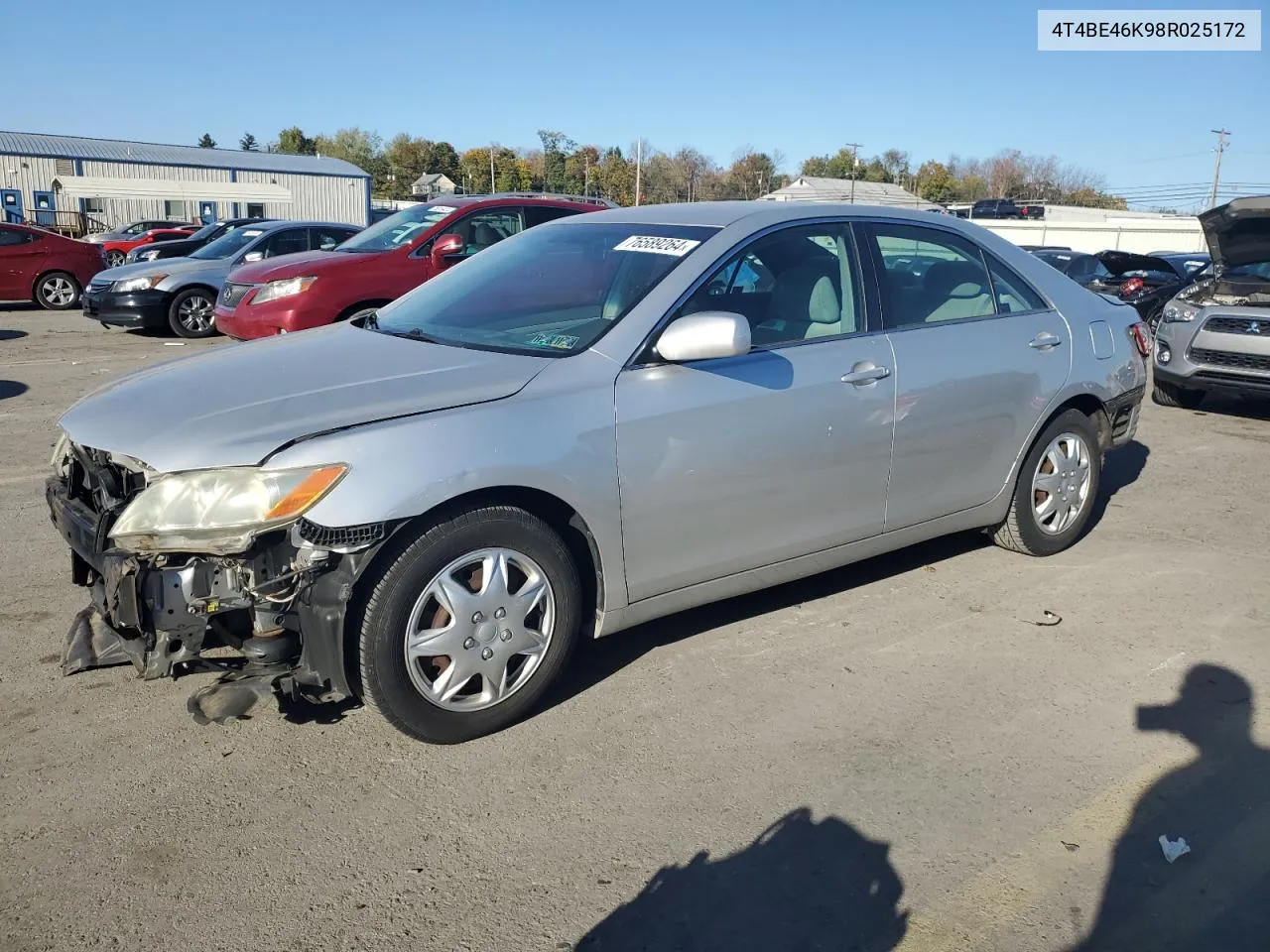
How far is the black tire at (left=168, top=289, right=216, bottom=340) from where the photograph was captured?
13359 millimetres

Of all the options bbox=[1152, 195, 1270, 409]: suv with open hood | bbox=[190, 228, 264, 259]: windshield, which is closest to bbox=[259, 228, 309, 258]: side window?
bbox=[190, 228, 264, 259]: windshield

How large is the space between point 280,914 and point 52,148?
63769 mm

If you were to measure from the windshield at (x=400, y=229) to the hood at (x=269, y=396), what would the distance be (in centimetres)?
623

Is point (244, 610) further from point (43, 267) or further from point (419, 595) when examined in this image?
point (43, 267)

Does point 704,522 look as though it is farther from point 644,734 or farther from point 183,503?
point 183,503

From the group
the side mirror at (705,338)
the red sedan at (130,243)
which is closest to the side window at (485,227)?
the side mirror at (705,338)

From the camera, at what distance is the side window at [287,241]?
14062mm

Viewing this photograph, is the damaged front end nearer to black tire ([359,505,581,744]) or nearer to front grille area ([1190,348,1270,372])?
black tire ([359,505,581,744])

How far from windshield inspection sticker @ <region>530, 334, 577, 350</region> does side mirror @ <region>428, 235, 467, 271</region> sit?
5823 millimetres

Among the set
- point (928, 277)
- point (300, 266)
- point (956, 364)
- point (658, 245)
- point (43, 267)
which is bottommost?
point (956, 364)

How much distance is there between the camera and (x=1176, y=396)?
402 inches

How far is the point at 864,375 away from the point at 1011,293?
4.25ft

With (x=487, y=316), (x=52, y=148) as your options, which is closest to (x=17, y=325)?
(x=487, y=316)

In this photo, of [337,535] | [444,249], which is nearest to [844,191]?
[444,249]
